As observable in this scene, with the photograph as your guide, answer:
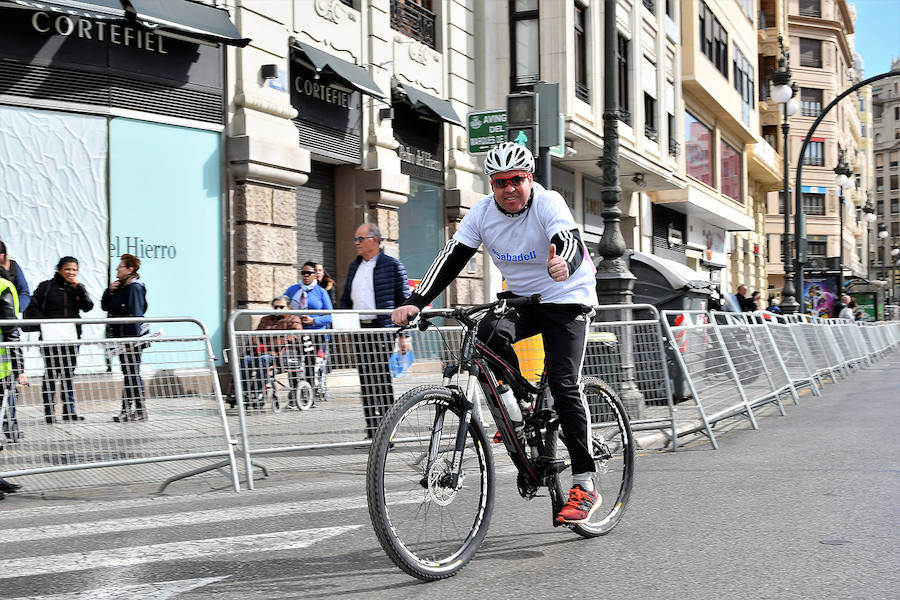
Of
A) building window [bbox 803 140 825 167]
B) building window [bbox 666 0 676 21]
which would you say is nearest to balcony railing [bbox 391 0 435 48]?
building window [bbox 666 0 676 21]

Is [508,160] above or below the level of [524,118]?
below

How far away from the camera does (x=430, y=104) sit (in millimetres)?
18000

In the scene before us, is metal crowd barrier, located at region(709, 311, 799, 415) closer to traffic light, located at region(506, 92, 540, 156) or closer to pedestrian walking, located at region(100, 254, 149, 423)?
traffic light, located at region(506, 92, 540, 156)

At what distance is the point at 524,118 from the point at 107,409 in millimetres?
4846

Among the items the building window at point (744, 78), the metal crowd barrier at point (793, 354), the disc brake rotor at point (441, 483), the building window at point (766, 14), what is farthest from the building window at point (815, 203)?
the disc brake rotor at point (441, 483)

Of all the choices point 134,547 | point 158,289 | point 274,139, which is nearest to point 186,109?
point 274,139

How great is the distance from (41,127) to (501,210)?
8.61 metres

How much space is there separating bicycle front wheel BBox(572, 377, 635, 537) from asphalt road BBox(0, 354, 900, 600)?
109mm

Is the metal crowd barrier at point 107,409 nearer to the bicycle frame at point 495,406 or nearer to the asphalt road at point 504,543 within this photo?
the asphalt road at point 504,543

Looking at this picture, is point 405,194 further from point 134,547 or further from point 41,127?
point 134,547

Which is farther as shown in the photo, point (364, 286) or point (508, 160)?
point (364, 286)

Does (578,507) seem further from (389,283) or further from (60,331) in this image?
(60,331)

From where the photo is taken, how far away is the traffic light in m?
9.71

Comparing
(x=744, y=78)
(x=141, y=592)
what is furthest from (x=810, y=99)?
(x=141, y=592)
